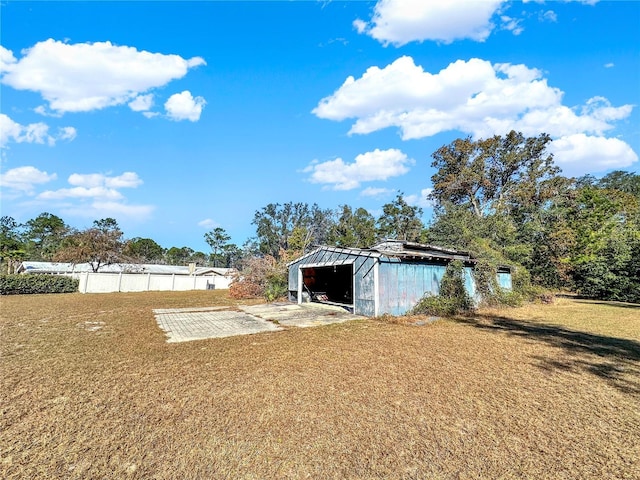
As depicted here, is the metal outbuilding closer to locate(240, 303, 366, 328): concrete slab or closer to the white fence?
locate(240, 303, 366, 328): concrete slab

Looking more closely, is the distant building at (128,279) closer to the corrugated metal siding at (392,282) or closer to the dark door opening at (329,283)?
the dark door opening at (329,283)

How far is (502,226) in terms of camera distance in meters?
19.3

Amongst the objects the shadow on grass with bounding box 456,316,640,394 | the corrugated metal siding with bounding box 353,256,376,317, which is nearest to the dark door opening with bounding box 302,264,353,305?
the corrugated metal siding with bounding box 353,256,376,317

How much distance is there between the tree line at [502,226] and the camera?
16859 mm

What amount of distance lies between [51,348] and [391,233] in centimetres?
3153

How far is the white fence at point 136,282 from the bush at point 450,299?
886 inches

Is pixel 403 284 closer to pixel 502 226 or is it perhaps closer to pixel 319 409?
pixel 319 409

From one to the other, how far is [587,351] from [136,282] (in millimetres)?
27074

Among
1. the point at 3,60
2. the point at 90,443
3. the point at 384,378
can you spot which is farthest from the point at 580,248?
the point at 3,60

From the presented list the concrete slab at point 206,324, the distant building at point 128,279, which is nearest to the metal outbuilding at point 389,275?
the concrete slab at point 206,324

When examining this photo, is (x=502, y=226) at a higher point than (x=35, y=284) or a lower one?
higher

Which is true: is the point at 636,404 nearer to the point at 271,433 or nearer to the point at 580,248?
the point at 271,433

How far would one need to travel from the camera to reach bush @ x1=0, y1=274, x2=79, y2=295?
18797 mm

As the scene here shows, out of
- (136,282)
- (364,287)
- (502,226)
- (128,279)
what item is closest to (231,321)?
(364,287)
